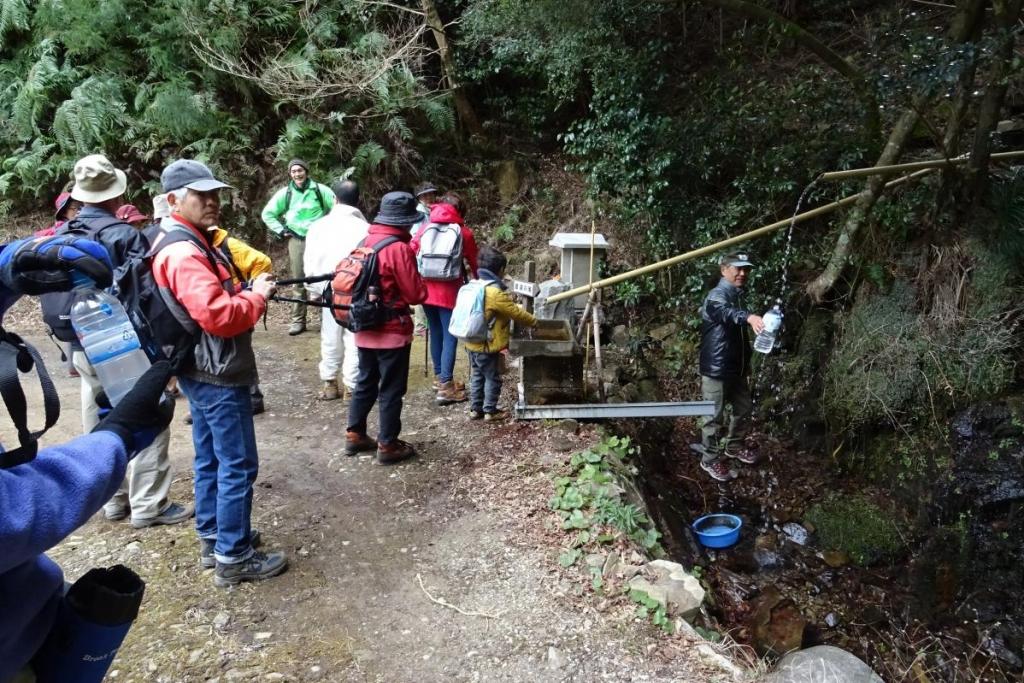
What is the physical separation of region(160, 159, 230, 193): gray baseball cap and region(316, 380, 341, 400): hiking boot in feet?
11.7

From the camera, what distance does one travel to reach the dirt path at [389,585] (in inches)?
129

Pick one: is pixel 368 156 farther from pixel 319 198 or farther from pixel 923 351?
pixel 923 351

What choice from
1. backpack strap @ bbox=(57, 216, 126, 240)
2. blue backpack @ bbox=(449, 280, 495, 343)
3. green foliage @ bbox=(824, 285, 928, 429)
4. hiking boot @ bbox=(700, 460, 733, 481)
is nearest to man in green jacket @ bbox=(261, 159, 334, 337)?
blue backpack @ bbox=(449, 280, 495, 343)

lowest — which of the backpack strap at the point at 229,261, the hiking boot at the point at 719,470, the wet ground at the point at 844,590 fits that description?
the wet ground at the point at 844,590

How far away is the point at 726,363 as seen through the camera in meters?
6.39

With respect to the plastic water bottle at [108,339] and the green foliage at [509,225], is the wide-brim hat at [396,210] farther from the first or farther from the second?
the green foliage at [509,225]

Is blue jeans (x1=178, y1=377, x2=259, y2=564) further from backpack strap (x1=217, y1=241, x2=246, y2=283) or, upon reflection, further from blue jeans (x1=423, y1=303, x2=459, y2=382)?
blue jeans (x1=423, y1=303, x2=459, y2=382)

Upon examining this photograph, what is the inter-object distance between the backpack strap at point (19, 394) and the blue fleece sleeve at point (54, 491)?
1.4 inches

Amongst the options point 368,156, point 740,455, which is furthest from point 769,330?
point 368,156

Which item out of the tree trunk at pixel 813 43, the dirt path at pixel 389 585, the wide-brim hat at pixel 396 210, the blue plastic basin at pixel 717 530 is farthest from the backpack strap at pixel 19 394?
the tree trunk at pixel 813 43

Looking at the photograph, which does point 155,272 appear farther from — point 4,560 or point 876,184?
point 876,184

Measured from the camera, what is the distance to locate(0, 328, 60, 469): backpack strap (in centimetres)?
158

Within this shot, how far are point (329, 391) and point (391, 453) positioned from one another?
1775 mm

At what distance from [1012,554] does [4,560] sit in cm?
691
